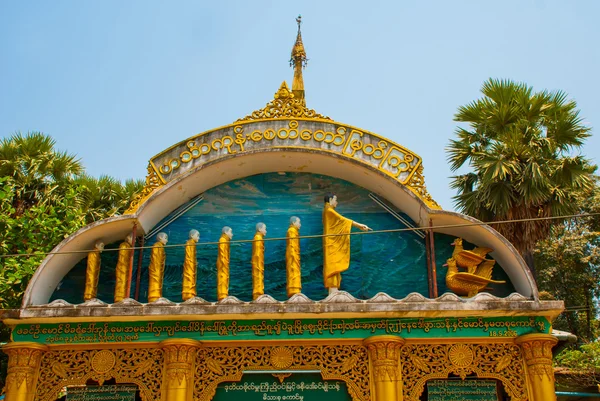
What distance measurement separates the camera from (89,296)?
1114 centimetres

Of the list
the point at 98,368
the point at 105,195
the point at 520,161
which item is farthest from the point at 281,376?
the point at 105,195

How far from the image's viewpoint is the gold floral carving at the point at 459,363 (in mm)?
9922

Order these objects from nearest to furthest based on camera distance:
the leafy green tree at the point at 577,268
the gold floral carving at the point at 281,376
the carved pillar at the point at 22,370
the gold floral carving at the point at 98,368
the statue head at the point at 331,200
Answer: the carved pillar at the point at 22,370 < the gold floral carving at the point at 98,368 < the gold floral carving at the point at 281,376 < the statue head at the point at 331,200 < the leafy green tree at the point at 577,268

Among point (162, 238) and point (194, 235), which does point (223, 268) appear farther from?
point (162, 238)

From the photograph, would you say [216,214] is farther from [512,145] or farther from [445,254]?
[512,145]

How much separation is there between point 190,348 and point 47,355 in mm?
2318

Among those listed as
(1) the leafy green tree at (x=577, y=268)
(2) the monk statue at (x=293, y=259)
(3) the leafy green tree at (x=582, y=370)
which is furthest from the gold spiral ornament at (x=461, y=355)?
(1) the leafy green tree at (x=577, y=268)

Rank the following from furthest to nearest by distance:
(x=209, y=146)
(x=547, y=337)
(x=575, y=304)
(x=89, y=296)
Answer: (x=575, y=304) < (x=209, y=146) < (x=89, y=296) < (x=547, y=337)

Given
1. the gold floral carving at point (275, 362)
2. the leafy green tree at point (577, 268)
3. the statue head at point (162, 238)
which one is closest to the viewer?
the gold floral carving at point (275, 362)

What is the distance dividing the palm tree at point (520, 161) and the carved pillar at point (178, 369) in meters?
6.92

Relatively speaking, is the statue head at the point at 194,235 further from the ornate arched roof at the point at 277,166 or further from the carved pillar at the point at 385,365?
the carved pillar at the point at 385,365

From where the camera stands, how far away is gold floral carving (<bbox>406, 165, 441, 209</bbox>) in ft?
36.9

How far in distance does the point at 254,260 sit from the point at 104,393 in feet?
10.4

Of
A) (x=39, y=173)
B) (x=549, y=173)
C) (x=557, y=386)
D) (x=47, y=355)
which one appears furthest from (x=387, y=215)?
(x=39, y=173)
